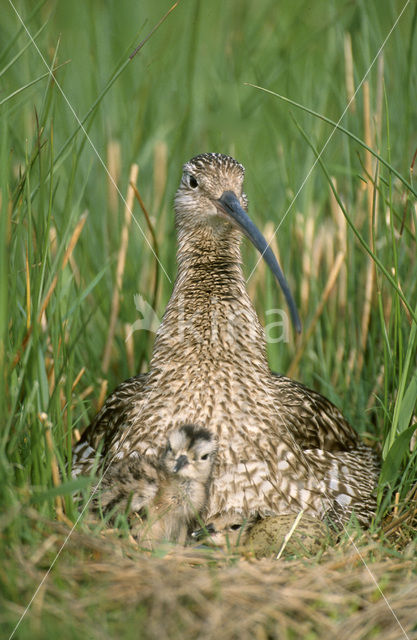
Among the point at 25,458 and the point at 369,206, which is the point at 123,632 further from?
the point at 369,206

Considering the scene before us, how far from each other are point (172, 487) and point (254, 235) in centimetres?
110

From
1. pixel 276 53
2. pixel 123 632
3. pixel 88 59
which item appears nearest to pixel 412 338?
pixel 123 632

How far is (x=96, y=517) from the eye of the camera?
10.6 ft

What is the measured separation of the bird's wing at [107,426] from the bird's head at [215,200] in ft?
2.51

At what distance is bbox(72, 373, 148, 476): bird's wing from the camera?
3.87 metres

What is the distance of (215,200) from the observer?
3.88 m

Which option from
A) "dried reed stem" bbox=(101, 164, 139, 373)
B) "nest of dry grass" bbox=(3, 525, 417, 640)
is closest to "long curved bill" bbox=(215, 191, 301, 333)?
"dried reed stem" bbox=(101, 164, 139, 373)

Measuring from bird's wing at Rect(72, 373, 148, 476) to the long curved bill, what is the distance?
0.76m

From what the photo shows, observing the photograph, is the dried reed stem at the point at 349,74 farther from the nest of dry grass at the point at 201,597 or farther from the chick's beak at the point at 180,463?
the nest of dry grass at the point at 201,597

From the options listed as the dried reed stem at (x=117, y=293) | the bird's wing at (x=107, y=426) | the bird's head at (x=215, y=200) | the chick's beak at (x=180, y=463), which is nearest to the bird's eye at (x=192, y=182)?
the bird's head at (x=215, y=200)

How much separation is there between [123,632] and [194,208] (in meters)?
2.13

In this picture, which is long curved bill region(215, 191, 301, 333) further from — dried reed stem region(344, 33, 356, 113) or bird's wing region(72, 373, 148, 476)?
dried reed stem region(344, 33, 356, 113)

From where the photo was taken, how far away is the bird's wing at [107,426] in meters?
3.87

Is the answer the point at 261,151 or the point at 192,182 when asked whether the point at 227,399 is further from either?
the point at 261,151
